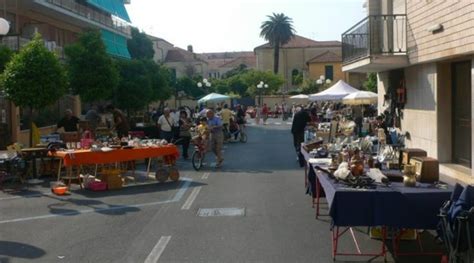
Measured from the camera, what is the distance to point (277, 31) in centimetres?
10131

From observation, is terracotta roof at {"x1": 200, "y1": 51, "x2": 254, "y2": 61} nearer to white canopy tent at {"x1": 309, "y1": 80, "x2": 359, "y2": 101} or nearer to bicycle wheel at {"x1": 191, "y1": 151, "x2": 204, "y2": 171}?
white canopy tent at {"x1": 309, "y1": 80, "x2": 359, "y2": 101}

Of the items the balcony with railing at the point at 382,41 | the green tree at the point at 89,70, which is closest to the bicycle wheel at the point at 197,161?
the balcony with railing at the point at 382,41

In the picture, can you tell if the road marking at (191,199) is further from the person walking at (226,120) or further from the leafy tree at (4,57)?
the person walking at (226,120)

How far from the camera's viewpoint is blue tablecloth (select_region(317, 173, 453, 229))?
7.41 metres

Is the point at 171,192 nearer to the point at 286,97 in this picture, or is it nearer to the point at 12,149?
the point at 12,149

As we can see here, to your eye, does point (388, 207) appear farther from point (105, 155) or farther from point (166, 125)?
point (166, 125)

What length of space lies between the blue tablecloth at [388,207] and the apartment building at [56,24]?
18925mm

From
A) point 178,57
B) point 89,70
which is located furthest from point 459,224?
point 178,57

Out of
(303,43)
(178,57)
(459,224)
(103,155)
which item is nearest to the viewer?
(459,224)

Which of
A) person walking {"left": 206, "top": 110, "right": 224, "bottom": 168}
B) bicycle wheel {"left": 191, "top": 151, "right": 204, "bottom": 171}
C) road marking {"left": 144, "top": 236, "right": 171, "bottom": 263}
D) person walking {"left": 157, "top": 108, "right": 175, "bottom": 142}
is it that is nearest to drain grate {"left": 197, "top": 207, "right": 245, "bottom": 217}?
road marking {"left": 144, "top": 236, "right": 171, "bottom": 263}

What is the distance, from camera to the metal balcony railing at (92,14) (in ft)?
115

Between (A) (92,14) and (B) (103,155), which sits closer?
(B) (103,155)

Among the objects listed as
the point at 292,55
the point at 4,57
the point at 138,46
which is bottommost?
the point at 4,57

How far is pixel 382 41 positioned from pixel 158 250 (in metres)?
13.7
